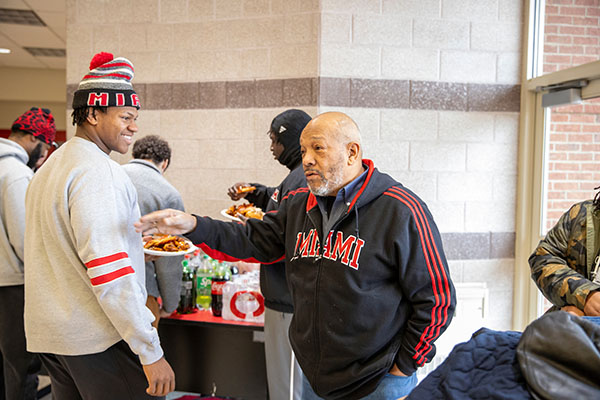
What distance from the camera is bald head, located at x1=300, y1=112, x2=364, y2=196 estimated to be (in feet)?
5.92

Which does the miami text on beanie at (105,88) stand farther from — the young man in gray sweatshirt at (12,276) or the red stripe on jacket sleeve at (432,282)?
the young man in gray sweatshirt at (12,276)

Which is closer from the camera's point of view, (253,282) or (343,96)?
(253,282)

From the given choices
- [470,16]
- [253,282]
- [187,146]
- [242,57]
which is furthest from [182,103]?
[470,16]

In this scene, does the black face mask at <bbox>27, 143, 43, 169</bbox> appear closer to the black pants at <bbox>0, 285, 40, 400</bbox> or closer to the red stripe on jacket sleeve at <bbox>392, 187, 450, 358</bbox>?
the black pants at <bbox>0, 285, 40, 400</bbox>

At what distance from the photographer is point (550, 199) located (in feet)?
12.9

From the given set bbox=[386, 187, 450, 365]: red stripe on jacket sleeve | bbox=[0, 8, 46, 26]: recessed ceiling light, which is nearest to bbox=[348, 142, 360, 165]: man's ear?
bbox=[386, 187, 450, 365]: red stripe on jacket sleeve

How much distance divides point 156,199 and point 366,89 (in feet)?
6.23


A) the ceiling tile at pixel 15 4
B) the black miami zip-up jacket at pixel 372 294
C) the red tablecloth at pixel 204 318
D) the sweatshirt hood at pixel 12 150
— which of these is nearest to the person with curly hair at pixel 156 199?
the red tablecloth at pixel 204 318

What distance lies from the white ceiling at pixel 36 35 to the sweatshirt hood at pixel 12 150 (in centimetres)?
321

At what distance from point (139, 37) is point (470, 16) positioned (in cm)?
277

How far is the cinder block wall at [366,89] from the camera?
389 centimetres

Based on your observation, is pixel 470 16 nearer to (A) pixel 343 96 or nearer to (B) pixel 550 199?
(A) pixel 343 96

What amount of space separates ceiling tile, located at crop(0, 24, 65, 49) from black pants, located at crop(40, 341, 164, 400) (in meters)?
6.37

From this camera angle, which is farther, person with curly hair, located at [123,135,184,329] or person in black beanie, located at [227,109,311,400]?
person with curly hair, located at [123,135,184,329]
